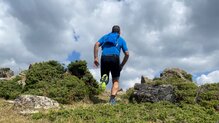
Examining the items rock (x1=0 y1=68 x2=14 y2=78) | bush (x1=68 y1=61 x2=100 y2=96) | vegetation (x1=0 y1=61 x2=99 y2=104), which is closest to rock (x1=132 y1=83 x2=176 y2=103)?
vegetation (x1=0 y1=61 x2=99 y2=104)

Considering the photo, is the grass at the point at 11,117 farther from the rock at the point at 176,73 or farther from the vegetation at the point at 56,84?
the rock at the point at 176,73

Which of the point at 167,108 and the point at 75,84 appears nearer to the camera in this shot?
the point at 167,108

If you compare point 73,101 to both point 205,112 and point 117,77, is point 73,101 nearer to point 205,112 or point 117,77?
point 117,77

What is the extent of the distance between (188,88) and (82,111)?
17.7 ft

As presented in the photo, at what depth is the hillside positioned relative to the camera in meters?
9.94

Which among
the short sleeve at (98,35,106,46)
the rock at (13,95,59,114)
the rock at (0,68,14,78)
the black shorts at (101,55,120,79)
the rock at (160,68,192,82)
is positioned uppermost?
the rock at (0,68,14,78)

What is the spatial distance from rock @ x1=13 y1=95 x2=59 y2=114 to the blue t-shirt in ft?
7.84

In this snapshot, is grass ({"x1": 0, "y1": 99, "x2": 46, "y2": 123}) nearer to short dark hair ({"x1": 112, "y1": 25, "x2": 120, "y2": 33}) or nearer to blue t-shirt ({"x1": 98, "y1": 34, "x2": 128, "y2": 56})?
blue t-shirt ({"x1": 98, "y1": 34, "x2": 128, "y2": 56})

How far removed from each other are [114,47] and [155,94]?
2.61m

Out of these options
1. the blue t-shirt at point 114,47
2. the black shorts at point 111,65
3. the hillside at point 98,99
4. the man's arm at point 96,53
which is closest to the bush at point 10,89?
the hillside at point 98,99

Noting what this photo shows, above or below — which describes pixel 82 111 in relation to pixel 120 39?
below

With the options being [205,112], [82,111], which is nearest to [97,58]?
[82,111]

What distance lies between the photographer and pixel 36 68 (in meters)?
16.3

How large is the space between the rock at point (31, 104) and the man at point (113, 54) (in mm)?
1930
